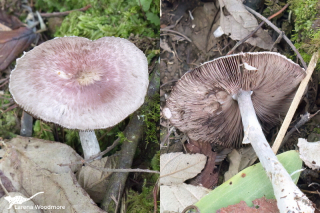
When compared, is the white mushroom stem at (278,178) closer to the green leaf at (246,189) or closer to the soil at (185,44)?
the green leaf at (246,189)

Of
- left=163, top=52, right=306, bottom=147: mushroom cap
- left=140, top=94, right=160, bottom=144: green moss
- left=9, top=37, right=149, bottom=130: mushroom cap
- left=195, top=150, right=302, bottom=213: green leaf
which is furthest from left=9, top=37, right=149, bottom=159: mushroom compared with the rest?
left=195, top=150, right=302, bottom=213: green leaf

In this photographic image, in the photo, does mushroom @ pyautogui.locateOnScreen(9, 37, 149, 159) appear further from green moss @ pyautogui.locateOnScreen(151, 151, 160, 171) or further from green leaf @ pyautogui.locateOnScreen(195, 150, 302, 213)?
green leaf @ pyautogui.locateOnScreen(195, 150, 302, 213)

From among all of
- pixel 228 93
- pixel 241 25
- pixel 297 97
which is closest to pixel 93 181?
pixel 228 93

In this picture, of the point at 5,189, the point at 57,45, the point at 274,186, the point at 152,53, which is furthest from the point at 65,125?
the point at 274,186

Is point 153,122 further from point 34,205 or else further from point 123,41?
point 34,205

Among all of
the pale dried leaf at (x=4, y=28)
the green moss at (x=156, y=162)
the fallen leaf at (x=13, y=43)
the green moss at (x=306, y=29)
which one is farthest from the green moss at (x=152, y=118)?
the pale dried leaf at (x=4, y=28)

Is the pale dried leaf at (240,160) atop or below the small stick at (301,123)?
below
